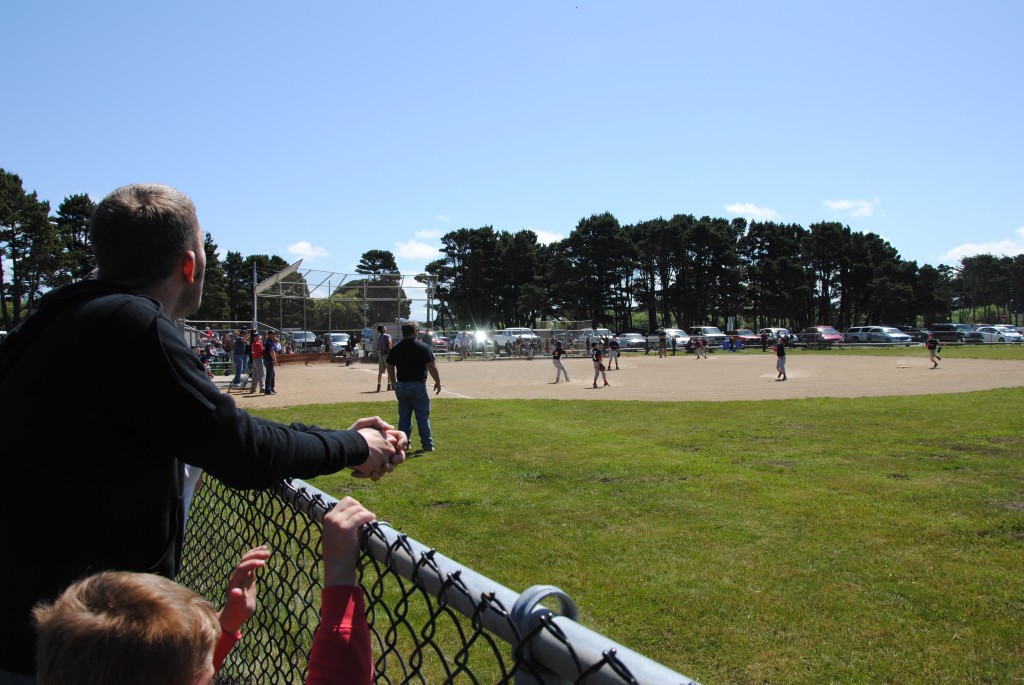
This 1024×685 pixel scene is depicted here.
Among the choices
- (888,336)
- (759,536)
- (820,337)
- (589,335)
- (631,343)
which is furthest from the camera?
(820,337)

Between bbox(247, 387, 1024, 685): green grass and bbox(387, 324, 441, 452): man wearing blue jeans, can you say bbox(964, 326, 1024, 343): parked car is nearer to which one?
bbox(247, 387, 1024, 685): green grass

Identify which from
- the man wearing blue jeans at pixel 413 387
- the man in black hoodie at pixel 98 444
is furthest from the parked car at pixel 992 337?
the man in black hoodie at pixel 98 444

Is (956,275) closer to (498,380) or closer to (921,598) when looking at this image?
(498,380)

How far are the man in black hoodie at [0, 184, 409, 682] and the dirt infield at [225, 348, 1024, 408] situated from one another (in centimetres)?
1714

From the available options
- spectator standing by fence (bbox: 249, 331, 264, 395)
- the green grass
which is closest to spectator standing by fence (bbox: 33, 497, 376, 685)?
the green grass

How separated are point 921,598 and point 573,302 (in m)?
81.4

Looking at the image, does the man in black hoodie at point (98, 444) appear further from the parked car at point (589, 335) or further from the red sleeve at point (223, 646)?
the parked car at point (589, 335)

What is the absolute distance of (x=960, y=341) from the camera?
59562mm

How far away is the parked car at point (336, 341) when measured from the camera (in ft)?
135

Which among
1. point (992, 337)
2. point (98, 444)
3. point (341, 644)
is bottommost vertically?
point (992, 337)

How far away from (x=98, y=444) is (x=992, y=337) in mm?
73445

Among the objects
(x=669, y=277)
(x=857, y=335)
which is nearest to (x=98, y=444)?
(x=857, y=335)

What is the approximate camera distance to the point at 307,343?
42.9m

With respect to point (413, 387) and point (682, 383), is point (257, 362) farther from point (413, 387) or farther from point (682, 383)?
point (682, 383)
